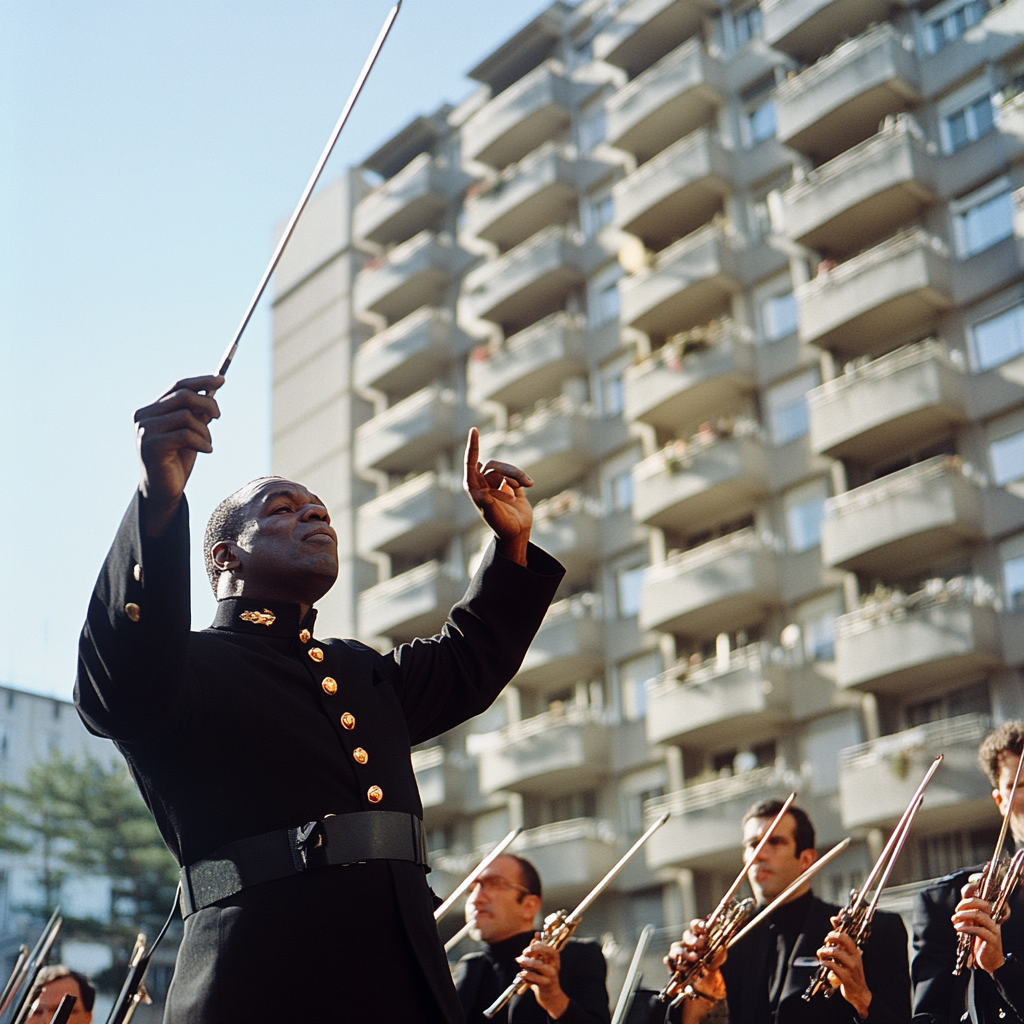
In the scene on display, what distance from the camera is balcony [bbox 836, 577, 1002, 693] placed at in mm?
22797

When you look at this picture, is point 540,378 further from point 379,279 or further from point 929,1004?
point 929,1004

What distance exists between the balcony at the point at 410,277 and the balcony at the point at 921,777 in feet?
56.7

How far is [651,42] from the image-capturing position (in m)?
32.1

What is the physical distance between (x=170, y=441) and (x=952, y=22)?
26992mm

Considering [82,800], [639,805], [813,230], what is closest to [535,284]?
[813,230]

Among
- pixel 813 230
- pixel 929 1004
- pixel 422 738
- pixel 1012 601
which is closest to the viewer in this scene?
pixel 422 738

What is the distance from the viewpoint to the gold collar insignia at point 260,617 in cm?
330

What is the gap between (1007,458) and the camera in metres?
24.0

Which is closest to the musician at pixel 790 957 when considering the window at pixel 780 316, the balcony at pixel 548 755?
the balcony at pixel 548 755

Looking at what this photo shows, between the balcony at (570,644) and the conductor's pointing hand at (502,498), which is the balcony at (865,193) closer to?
the balcony at (570,644)

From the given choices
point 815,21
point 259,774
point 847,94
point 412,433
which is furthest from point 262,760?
point 412,433

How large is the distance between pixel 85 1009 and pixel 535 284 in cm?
2698

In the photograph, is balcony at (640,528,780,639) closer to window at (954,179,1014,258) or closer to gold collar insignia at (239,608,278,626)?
window at (954,179,1014,258)

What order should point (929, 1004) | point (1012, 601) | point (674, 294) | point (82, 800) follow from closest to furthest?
1. point (929, 1004)
2. point (82, 800)
3. point (1012, 601)
4. point (674, 294)
